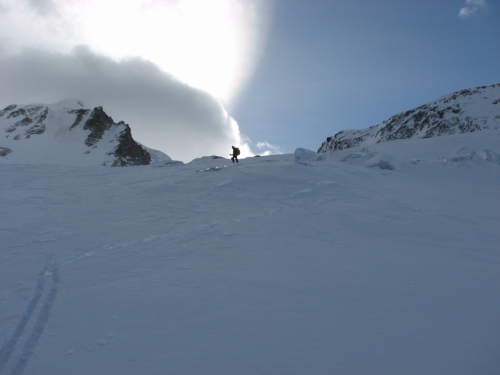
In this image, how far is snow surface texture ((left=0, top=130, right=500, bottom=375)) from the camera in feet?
8.95

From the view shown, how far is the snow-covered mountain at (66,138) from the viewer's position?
6117 inches

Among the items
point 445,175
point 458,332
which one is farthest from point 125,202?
point 445,175

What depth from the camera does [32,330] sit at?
10.5ft

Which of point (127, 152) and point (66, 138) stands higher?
point (66, 138)

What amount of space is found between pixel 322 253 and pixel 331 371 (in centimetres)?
277

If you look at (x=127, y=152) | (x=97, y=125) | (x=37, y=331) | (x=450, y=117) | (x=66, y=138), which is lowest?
(x=37, y=331)

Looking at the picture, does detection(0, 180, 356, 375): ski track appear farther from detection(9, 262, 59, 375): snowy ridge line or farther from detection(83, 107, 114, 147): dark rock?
detection(83, 107, 114, 147): dark rock

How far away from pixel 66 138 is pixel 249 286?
194 meters

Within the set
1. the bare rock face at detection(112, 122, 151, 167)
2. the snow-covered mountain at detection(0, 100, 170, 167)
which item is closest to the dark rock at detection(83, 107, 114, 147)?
the snow-covered mountain at detection(0, 100, 170, 167)

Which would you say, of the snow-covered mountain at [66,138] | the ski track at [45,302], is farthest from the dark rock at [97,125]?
the ski track at [45,302]

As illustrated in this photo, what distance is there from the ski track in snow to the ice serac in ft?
285

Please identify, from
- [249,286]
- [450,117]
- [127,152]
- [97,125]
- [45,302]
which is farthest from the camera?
[97,125]

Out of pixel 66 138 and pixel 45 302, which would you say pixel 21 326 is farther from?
pixel 66 138

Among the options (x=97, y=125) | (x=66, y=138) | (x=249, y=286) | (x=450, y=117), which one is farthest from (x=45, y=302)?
(x=66, y=138)
